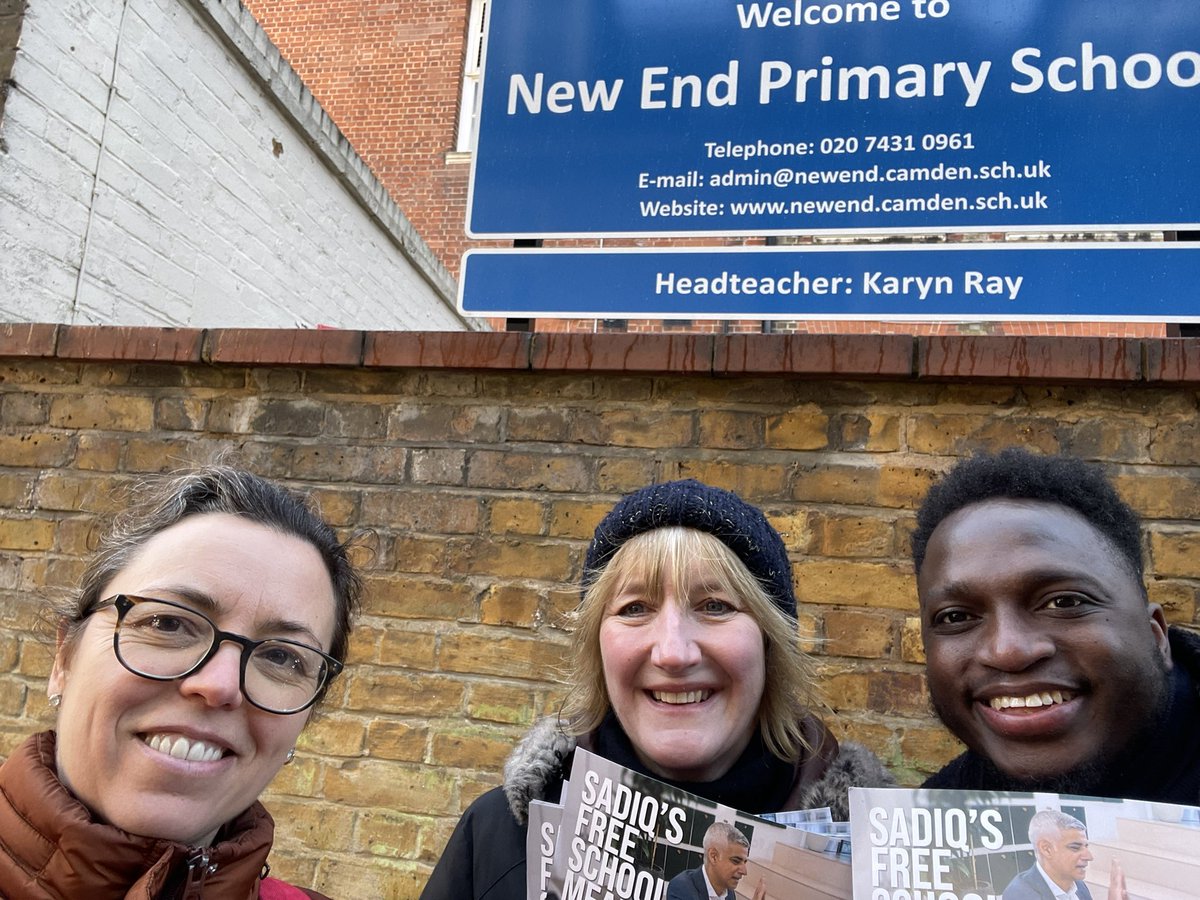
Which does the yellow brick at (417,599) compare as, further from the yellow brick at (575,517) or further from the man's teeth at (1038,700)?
the man's teeth at (1038,700)

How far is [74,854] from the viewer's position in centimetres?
111

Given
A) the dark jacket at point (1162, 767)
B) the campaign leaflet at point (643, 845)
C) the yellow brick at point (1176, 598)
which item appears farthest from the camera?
the yellow brick at point (1176, 598)

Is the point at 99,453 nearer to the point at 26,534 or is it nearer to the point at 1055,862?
the point at 26,534

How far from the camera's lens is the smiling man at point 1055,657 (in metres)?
1.17

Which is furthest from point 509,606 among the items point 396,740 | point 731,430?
point 731,430

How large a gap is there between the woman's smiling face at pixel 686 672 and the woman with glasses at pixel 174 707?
0.50 m

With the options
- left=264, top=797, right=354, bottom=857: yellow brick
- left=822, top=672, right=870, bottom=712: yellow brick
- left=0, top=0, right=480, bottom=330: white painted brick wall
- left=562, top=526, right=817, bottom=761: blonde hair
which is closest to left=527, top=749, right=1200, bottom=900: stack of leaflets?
left=562, top=526, right=817, bottom=761: blonde hair

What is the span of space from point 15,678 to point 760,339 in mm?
2646

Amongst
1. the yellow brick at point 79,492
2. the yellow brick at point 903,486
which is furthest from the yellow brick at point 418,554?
the yellow brick at point 903,486

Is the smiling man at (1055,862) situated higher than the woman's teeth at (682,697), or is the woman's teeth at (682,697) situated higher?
the woman's teeth at (682,697)

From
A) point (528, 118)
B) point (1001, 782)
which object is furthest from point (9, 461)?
point (1001, 782)

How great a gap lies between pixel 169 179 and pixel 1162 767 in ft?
17.2

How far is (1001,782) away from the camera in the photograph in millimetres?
1232

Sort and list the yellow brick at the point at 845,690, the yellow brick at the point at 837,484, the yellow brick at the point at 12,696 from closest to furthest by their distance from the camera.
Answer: the yellow brick at the point at 845,690 → the yellow brick at the point at 837,484 → the yellow brick at the point at 12,696
